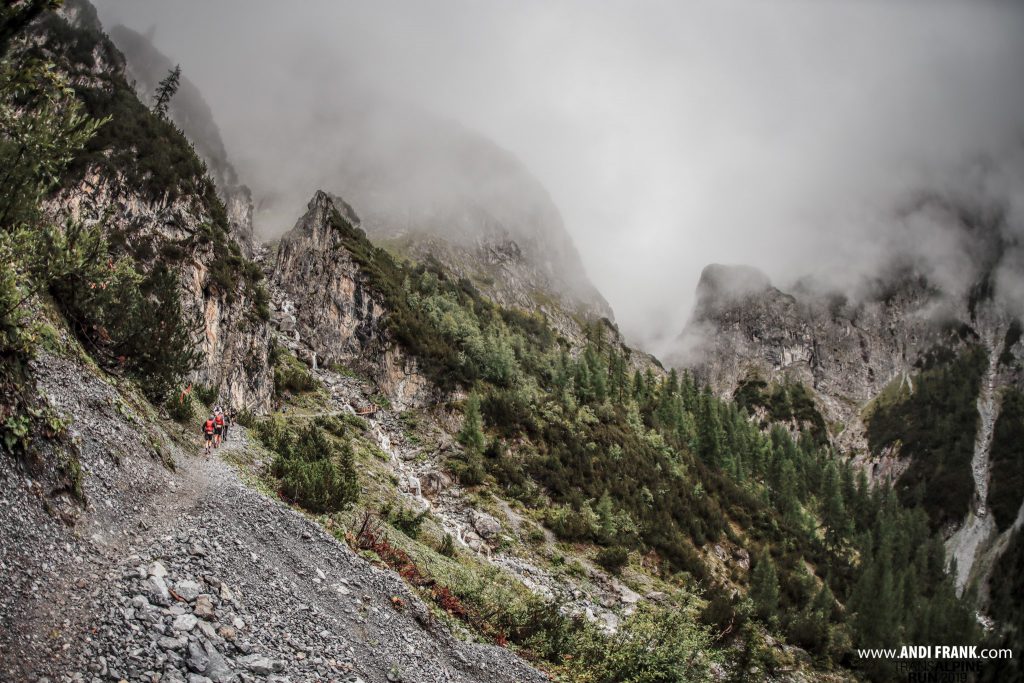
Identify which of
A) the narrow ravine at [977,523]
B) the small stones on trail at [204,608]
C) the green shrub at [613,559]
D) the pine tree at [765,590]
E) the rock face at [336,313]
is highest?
the narrow ravine at [977,523]

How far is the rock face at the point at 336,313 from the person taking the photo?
1820 inches

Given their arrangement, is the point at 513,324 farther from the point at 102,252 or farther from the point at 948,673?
the point at 102,252

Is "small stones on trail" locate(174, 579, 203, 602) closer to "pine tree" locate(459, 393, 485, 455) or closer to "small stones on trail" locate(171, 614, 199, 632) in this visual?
"small stones on trail" locate(171, 614, 199, 632)

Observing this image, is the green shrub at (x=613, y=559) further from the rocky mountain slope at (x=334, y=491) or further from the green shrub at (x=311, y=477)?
the green shrub at (x=311, y=477)

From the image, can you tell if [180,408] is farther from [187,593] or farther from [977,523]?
[977,523]

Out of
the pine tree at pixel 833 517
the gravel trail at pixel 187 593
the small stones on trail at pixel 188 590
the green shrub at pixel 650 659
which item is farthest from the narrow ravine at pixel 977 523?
the small stones on trail at pixel 188 590

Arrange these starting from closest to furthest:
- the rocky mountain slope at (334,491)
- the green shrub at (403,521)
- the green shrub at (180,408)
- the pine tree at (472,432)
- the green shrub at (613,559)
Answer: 1. the rocky mountain slope at (334,491)
2. the green shrub at (180,408)
3. the green shrub at (403,521)
4. the green shrub at (613,559)
5. the pine tree at (472,432)

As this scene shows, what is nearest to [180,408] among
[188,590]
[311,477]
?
[311,477]

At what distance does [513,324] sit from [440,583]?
222ft

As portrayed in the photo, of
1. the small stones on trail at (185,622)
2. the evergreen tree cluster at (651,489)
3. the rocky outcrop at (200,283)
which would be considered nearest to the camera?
the small stones on trail at (185,622)

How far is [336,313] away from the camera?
52.9 metres

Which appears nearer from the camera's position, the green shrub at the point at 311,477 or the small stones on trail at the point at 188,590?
the small stones on trail at the point at 188,590

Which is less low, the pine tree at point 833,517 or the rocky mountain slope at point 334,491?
the pine tree at point 833,517

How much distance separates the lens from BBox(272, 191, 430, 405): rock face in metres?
46.2
